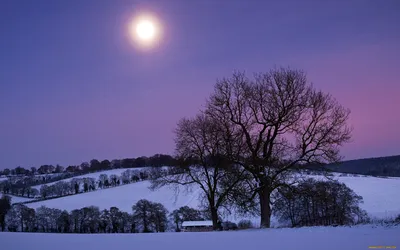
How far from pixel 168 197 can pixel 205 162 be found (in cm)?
7604

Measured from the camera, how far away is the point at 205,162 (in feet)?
81.4

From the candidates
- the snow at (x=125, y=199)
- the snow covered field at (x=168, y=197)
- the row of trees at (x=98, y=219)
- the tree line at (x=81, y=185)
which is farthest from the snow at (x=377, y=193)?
the tree line at (x=81, y=185)

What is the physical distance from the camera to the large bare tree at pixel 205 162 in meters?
22.6

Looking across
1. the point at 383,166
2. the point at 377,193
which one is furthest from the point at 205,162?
the point at 383,166

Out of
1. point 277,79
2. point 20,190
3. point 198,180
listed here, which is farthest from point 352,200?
point 20,190

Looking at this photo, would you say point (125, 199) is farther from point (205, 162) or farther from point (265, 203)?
point (265, 203)

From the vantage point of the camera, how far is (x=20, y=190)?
152m

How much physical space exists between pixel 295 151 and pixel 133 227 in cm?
6456

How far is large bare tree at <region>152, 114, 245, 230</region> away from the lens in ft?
74.1

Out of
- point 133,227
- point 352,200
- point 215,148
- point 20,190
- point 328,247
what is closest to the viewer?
point 328,247

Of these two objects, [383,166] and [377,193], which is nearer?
[377,193]

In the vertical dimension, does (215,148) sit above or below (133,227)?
above

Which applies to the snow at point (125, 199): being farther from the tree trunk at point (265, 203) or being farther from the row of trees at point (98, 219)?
the tree trunk at point (265, 203)

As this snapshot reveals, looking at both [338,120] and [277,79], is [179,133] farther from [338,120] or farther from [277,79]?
[338,120]
